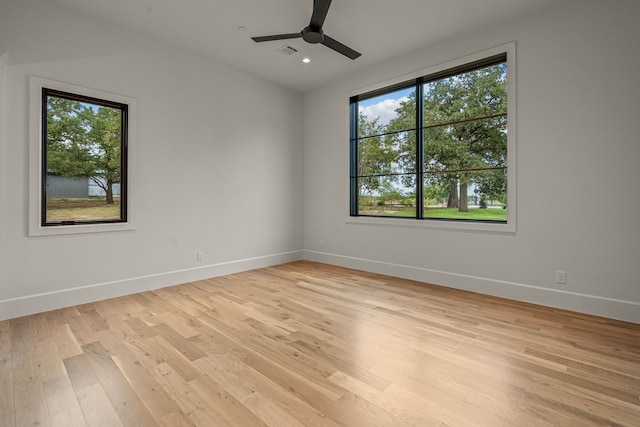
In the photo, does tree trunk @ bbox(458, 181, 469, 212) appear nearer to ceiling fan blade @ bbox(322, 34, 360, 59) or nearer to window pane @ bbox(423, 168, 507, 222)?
window pane @ bbox(423, 168, 507, 222)

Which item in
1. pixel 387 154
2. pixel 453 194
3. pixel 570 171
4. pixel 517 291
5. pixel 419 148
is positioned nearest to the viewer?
pixel 570 171

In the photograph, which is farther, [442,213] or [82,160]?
[442,213]

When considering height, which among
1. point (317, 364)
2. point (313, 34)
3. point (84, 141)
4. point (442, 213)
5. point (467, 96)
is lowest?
point (317, 364)

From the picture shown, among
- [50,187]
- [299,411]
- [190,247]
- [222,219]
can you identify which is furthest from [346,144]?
[299,411]

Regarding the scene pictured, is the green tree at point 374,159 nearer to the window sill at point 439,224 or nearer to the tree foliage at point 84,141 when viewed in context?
the window sill at point 439,224

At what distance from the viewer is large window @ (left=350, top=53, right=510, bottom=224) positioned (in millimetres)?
3660

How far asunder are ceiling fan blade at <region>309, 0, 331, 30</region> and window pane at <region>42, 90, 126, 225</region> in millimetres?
2407

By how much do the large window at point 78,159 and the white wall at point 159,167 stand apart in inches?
3.8

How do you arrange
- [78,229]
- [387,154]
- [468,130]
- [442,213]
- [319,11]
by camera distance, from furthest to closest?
[387,154]
[442,213]
[468,130]
[78,229]
[319,11]

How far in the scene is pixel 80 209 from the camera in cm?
335

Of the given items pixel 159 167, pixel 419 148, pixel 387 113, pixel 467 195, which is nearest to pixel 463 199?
pixel 467 195

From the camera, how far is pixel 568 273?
312 centimetres

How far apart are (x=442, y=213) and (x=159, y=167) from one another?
369 cm

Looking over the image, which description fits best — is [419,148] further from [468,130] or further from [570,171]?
[570,171]
